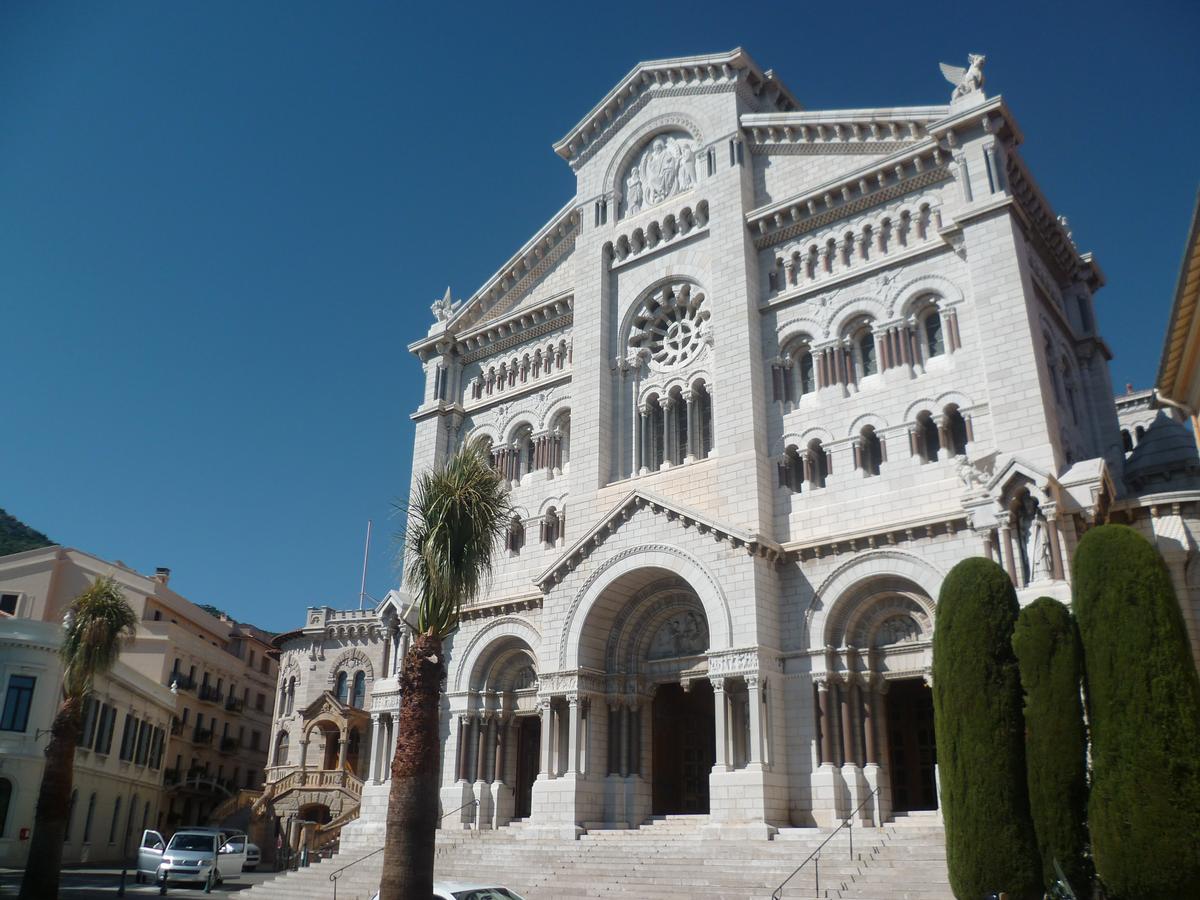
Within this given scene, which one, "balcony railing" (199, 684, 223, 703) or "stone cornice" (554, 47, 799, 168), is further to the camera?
"balcony railing" (199, 684, 223, 703)

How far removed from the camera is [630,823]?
28.5m

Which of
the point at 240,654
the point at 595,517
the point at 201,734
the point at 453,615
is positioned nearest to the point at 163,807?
the point at 201,734

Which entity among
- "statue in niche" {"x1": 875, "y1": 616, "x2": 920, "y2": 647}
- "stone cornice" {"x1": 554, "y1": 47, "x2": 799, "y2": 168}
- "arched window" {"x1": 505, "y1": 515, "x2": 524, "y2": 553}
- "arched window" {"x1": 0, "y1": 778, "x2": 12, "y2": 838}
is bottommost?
"arched window" {"x1": 0, "y1": 778, "x2": 12, "y2": 838}

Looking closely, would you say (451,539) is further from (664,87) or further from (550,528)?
(664,87)

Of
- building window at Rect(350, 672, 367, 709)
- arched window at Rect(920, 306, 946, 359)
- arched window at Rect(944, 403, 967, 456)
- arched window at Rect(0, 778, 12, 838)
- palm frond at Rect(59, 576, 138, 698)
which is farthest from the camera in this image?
building window at Rect(350, 672, 367, 709)

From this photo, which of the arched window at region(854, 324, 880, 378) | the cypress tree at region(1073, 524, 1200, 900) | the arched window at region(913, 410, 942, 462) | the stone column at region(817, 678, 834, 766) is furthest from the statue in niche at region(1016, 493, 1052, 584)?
the arched window at region(854, 324, 880, 378)

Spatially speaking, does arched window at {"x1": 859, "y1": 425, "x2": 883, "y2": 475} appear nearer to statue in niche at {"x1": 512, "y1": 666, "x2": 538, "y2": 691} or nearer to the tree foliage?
statue in niche at {"x1": 512, "y1": 666, "x2": 538, "y2": 691}

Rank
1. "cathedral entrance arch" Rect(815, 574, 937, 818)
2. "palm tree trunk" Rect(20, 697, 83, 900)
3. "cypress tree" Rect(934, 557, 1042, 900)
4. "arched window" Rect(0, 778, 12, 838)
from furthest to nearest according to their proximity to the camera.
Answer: "arched window" Rect(0, 778, 12, 838) → "cathedral entrance arch" Rect(815, 574, 937, 818) → "palm tree trunk" Rect(20, 697, 83, 900) → "cypress tree" Rect(934, 557, 1042, 900)

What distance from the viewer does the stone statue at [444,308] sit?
134 ft

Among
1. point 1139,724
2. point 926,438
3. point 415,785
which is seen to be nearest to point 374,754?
point 415,785

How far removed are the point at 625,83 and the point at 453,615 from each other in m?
25.4

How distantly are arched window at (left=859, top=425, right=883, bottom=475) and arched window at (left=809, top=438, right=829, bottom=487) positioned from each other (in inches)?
45.9

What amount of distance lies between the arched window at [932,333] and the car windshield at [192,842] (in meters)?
26.4

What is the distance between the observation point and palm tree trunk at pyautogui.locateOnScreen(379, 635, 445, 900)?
1595cm
